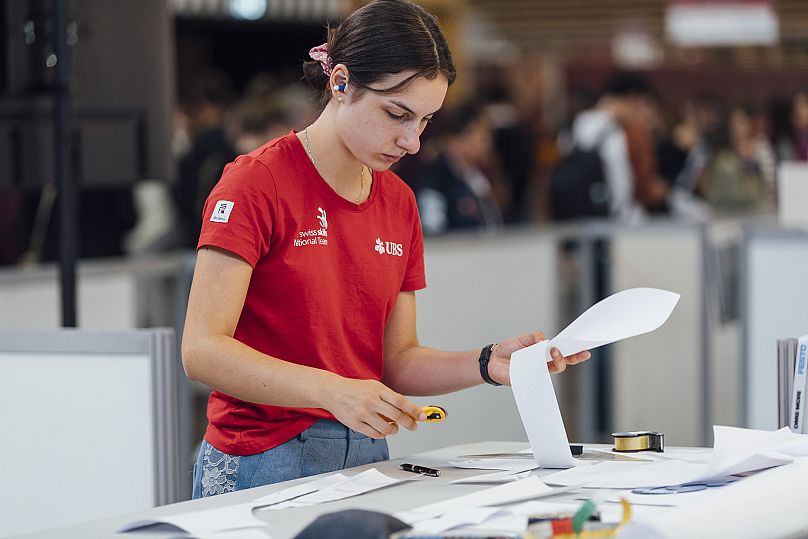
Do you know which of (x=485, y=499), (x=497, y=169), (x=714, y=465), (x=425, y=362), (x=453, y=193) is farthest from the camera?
(x=497, y=169)

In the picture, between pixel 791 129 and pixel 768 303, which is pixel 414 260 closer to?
pixel 768 303

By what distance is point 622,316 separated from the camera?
2.03 m

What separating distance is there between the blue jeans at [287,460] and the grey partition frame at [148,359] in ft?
0.86

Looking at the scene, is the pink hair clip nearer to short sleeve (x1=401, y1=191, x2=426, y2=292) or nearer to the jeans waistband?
short sleeve (x1=401, y1=191, x2=426, y2=292)

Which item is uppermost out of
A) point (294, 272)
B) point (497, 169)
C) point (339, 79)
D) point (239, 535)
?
point (497, 169)

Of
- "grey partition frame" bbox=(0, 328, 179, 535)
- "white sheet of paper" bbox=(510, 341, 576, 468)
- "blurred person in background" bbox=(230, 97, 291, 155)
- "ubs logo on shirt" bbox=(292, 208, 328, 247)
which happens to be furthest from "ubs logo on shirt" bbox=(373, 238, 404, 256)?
"blurred person in background" bbox=(230, 97, 291, 155)

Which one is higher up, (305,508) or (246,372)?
(246,372)

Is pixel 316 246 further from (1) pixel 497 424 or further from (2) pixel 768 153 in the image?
(2) pixel 768 153

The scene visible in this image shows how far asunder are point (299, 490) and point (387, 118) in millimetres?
584

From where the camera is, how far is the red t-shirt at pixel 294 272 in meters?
2.09

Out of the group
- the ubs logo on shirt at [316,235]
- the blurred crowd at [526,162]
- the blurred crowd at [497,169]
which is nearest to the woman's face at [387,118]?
the ubs logo on shirt at [316,235]

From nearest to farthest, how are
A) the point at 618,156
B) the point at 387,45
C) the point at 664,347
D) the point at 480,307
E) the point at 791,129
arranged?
the point at 387,45, the point at 480,307, the point at 664,347, the point at 618,156, the point at 791,129

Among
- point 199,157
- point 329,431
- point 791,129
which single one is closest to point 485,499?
point 329,431

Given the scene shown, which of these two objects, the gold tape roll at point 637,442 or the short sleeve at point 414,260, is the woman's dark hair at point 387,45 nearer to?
the short sleeve at point 414,260
